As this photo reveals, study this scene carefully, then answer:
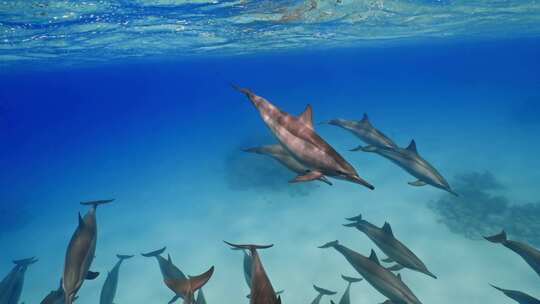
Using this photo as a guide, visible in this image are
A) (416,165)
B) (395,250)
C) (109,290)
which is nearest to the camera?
(395,250)

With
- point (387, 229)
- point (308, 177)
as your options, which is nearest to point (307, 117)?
point (308, 177)

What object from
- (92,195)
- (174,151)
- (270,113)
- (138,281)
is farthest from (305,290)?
(174,151)

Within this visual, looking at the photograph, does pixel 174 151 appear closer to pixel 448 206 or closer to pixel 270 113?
pixel 448 206

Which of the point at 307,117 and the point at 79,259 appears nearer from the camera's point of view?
the point at 307,117

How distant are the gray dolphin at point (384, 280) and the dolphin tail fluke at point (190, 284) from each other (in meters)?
2.66

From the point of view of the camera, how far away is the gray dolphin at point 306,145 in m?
3.54

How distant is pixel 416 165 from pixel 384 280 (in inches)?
102

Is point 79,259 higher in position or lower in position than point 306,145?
lower

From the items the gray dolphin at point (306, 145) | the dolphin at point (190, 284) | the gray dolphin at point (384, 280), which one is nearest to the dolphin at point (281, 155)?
the gray dolphin at point (306, 145)

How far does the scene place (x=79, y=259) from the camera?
481 cm

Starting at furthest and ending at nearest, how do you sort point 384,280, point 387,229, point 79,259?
point 387,229, point 384,280, point 79,259

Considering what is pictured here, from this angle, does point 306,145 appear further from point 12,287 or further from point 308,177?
point 12,287

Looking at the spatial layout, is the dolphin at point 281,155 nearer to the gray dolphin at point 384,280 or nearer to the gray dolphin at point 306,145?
the gray dolphin at point 306,145

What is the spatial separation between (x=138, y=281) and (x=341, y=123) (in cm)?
1001
